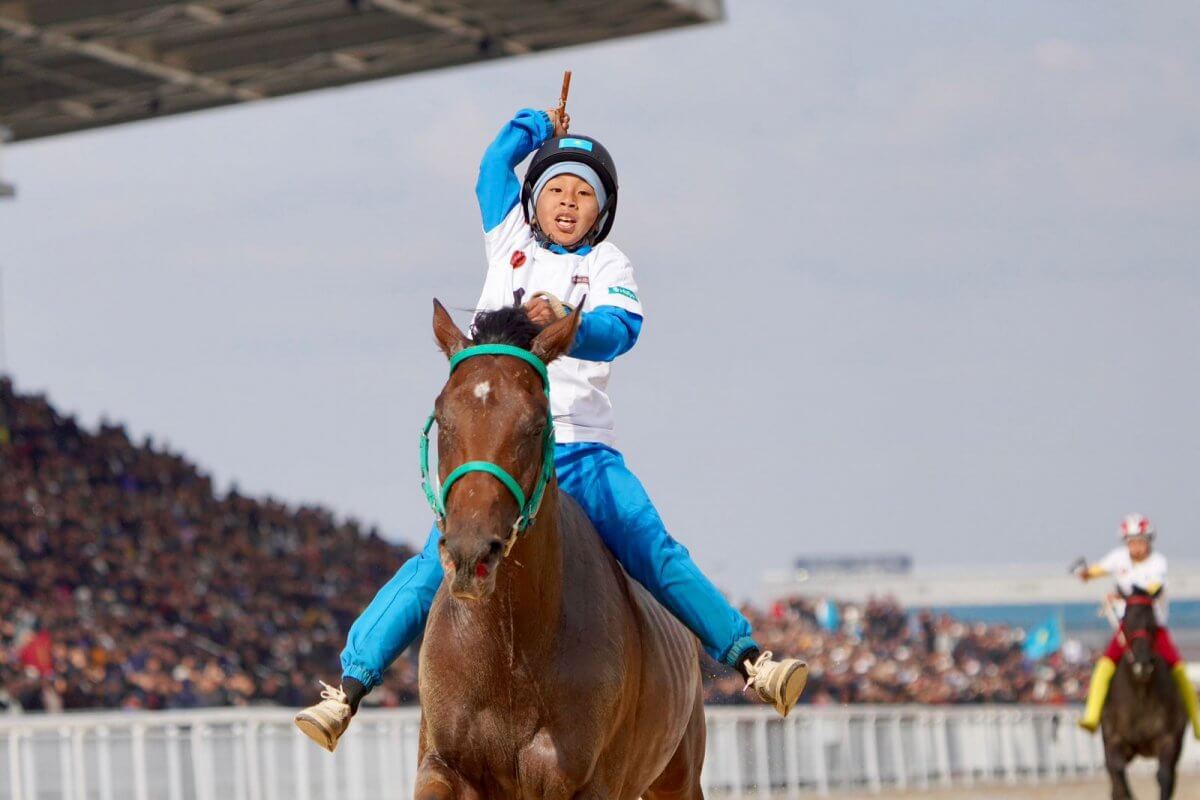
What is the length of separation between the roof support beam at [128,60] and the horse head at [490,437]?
69.6ft

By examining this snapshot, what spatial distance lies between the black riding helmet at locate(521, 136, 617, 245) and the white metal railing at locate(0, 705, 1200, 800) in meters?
8.22

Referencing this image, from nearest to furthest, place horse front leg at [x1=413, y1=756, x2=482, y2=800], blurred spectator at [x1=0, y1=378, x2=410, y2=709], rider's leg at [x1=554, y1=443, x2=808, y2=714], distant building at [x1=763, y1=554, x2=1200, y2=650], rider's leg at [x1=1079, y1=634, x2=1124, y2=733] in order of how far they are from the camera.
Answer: horse front leg at [x1=413, y1=756, x2=482, y2=800] → rider's leg at [x1=554, y1=443, x2=808, y2=714] → rider's leg at [x1=1079, y1=634, x2=1124, y2=733] → blurred spectator at [x1=0, y1=378, x2=410, y2=709] → distant building at [x1=763, y1=554, x2=1200, y2=650]

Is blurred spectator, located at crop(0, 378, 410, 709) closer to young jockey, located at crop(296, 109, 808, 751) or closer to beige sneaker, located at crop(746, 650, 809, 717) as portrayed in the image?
young jockey, located at crop(296, 109, 808, 751)

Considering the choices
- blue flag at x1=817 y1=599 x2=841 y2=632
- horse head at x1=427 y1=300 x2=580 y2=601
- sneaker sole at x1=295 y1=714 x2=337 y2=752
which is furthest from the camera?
blue flag at x1=817 y1=599 x2=841 y2=632

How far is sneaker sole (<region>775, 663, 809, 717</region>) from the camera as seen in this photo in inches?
247

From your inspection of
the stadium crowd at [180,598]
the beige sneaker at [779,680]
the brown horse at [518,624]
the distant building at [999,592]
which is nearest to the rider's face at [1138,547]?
the stadium crowd at [180,598]

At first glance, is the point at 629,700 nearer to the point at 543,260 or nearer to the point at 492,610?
the point at 492,610

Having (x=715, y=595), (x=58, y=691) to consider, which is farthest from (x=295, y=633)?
(x=715, y=595)

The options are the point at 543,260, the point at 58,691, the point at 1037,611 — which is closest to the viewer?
the point at 543,260

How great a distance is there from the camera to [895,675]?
28.7 meters

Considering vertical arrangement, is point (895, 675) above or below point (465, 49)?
below

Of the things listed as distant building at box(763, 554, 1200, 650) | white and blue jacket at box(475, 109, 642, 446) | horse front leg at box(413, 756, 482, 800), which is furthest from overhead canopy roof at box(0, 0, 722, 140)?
distant building at box(763, 554, 1200, 650)

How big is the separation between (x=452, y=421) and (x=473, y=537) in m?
0.39

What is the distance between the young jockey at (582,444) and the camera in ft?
20.3
